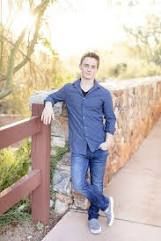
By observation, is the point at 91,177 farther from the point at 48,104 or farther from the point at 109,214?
the point at 48,104

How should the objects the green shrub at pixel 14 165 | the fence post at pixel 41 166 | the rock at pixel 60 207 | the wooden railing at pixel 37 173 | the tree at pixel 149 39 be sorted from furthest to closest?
the tree at pixel 149 39
the rock at pixel 60 207
the green shrub at pixel 14 165
the fence post at pixel 41 166
the wooden railing at pixel 37 173

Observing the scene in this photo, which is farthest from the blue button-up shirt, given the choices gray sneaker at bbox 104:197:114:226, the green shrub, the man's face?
the green shrub

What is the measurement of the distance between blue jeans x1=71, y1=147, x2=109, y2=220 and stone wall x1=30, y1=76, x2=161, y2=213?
0.32m

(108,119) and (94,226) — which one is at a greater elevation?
(108,119)

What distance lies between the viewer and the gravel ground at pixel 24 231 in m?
3.81

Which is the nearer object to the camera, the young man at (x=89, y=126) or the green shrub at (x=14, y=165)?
the young man at (x=89, y=126)

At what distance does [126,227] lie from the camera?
13.1 feet

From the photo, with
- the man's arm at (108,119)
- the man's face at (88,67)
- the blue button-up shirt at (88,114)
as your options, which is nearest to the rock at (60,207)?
the blue button-up shirt at (88,114)

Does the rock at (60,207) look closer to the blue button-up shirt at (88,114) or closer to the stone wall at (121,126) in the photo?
the stone wall at (121,126)

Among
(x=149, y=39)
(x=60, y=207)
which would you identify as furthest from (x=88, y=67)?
(x=149, y=39)

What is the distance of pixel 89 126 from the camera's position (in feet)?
12.3

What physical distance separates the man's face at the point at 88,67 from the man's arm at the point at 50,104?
10.7 inches

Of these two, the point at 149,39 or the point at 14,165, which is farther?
the point at 149,39

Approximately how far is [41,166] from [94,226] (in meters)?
0.66
